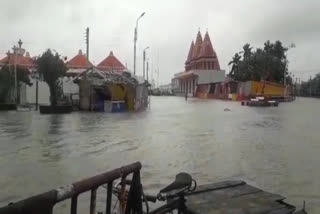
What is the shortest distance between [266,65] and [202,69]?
23895 millimetres

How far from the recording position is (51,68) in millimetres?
31219

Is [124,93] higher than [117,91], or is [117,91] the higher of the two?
[117,91]

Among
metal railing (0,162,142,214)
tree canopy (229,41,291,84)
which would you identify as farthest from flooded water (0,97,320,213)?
tree canopy (229,41,291,84)

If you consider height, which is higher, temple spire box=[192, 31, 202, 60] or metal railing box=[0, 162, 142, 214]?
temple spire box=[192, 31, 202, 60]

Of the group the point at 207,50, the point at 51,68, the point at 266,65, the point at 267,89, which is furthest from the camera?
the point at 207,50

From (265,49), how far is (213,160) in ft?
270

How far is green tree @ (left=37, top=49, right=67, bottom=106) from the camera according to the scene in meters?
31.2

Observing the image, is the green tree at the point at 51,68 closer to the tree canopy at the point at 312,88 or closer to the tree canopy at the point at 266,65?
the tree canopy at the point at 266,65

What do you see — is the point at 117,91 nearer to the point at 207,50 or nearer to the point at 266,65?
the point at 266,65

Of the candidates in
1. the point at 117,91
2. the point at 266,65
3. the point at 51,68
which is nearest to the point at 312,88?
the point at 266,65

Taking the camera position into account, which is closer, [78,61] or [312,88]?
[78,61]

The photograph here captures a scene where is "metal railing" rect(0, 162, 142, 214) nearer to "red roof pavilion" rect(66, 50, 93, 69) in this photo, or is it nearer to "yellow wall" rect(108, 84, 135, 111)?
"yellow wall" rect(108, 84, 135, 111)

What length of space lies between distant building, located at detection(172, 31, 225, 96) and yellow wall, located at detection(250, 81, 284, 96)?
22.5 m

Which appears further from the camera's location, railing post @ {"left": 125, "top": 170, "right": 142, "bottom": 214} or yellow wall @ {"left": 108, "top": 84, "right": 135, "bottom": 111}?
yellow wall @ {"left": 108, "top": 84, "right": 135, "bottom": 111}
